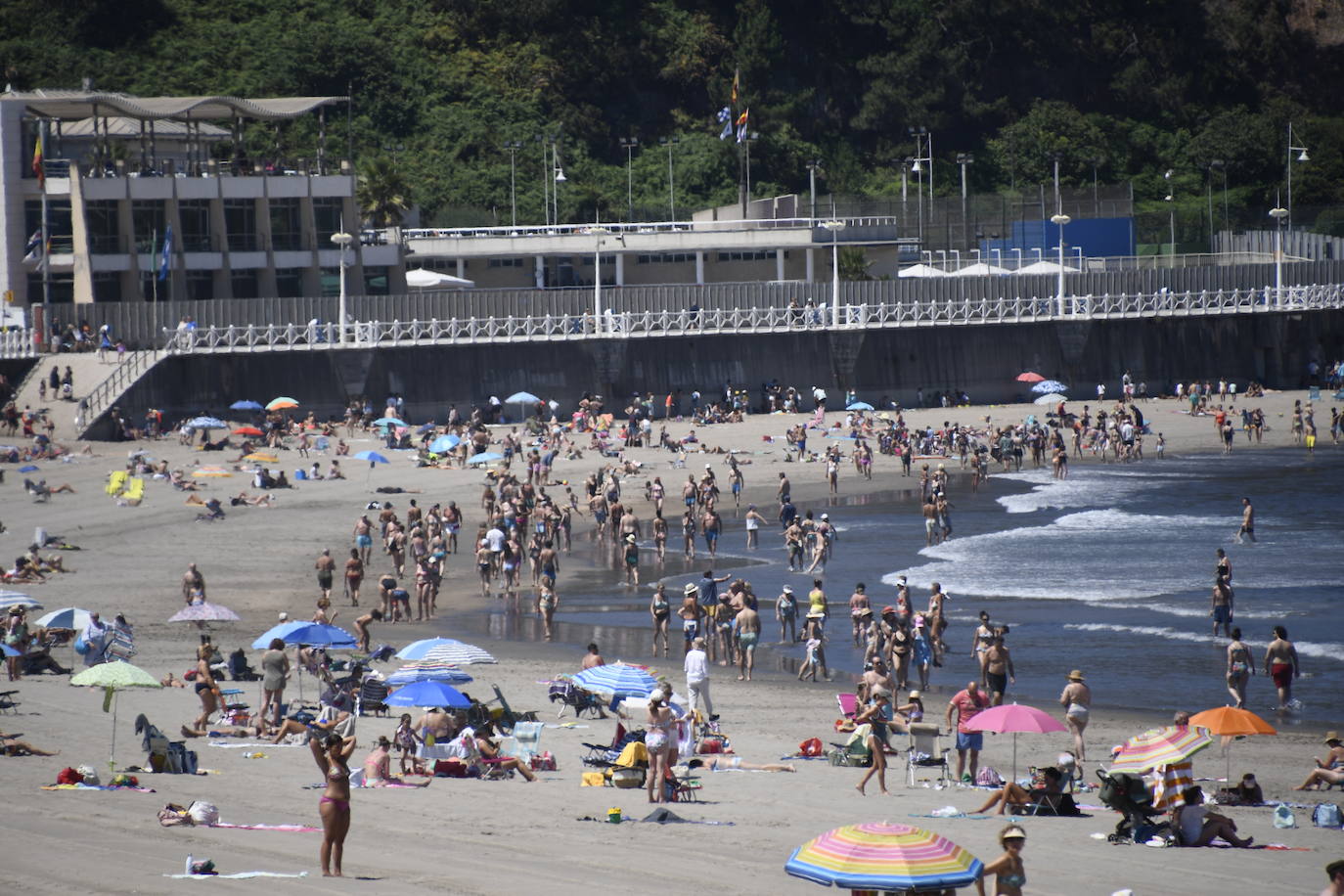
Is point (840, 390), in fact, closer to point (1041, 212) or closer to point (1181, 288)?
point (1181, 288)

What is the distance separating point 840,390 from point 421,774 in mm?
39556

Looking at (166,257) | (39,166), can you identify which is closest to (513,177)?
(166,257)

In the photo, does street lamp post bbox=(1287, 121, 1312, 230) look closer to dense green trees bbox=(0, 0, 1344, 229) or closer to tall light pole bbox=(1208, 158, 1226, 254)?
dense green trees bbox=(0, 0, 1344, 229)

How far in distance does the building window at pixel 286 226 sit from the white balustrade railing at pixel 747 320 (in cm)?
574

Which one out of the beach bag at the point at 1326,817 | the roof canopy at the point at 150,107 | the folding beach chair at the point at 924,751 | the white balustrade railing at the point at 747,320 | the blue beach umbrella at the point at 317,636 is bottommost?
the beach bag at the point at 1326,817

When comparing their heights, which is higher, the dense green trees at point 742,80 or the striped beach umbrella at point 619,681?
the dense green trees at point 742,80

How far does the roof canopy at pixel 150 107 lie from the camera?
53.2m

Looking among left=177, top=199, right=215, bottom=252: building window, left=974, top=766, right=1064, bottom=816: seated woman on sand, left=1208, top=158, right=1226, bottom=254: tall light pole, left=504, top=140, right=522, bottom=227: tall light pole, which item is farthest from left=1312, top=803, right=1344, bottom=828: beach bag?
left=1208, top=158, right=1226, bottom=254: tall light pole

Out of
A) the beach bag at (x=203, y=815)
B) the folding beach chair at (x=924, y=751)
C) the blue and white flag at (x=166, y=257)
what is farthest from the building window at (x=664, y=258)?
the beach bag at (x=203, y=815)

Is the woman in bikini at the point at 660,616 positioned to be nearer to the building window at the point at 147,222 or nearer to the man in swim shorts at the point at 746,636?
the man in swim shorts at the point at 746,636

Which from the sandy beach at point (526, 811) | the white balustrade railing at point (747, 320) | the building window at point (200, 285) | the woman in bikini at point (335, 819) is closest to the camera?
the woman in bikini at point (335, 819)

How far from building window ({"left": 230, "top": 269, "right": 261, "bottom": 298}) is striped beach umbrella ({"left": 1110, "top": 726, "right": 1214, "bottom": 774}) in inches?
1755

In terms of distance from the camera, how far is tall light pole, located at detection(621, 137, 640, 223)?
81.2 meters

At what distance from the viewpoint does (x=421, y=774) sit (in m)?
17.6
